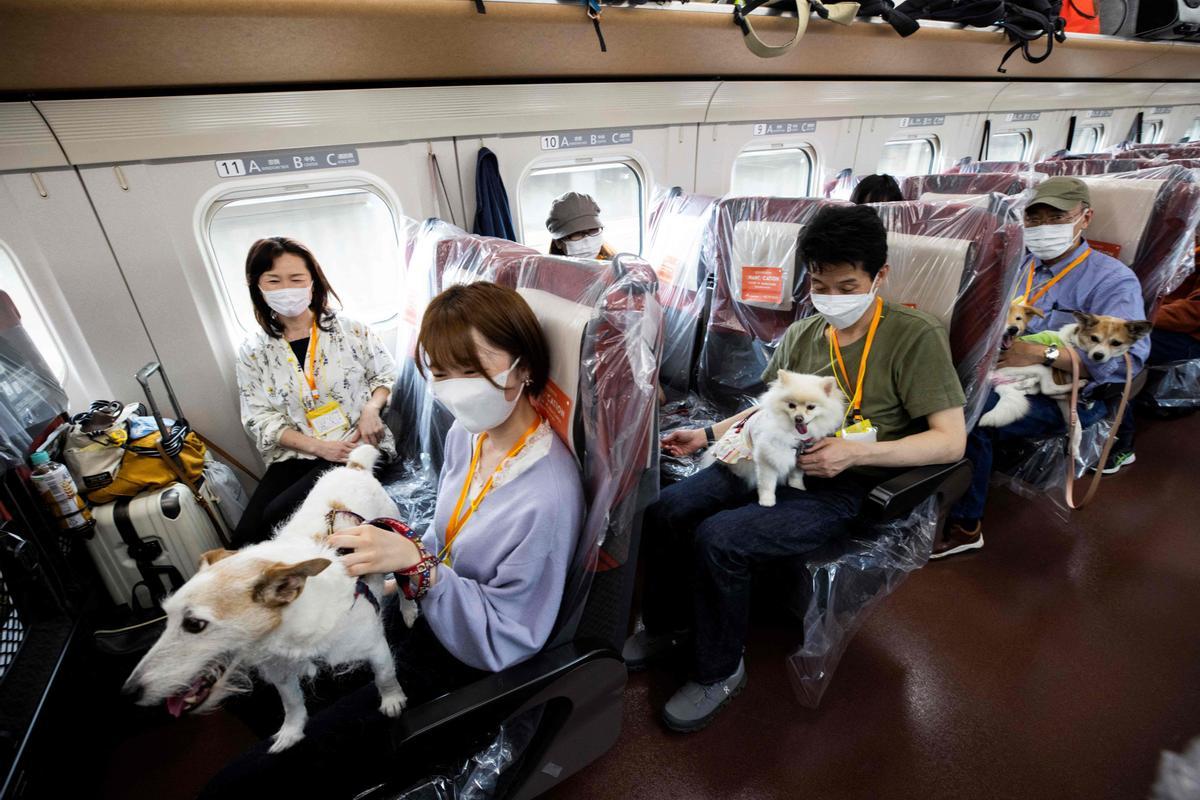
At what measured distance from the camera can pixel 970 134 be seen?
6340 millimetres

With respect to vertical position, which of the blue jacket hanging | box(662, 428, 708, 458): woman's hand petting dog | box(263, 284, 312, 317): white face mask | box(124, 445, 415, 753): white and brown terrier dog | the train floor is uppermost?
the blue jacket hanging

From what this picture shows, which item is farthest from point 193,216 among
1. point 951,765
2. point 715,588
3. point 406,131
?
point 951,765

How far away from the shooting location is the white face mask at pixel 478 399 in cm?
134

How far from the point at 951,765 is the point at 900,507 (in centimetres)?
100

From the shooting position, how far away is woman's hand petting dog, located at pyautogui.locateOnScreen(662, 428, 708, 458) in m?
2.29

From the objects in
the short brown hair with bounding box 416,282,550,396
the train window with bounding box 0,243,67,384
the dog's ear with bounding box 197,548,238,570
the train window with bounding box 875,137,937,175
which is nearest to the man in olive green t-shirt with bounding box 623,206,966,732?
the short brown hair with bounding box 416,282,550,396

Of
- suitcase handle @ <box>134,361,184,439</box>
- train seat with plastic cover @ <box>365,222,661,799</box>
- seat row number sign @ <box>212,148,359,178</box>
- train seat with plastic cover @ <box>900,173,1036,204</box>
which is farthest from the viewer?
train seat with plastic cover @ <box>900,173,1036,204</box>

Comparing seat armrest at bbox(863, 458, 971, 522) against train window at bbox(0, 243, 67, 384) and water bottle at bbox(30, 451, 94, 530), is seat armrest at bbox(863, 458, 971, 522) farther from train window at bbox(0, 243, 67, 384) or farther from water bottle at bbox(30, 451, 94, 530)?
train window at bbox(0, 243, 67, 384)

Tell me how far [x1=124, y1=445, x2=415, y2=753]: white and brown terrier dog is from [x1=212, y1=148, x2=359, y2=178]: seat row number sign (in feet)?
7.90

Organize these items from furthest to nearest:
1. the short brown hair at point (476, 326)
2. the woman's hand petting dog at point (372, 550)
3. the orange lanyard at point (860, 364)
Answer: the orange lanyard at point (860, 364)
the short brown hair at point (476, 326)
the woman's hand petting dog at point (372, 550)

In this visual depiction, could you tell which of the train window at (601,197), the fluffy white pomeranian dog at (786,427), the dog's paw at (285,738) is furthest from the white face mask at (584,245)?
the dog's paw at (285,738)

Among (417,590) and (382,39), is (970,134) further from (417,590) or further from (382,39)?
(417,590)

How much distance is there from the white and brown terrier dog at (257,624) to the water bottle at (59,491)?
1676 millimetres

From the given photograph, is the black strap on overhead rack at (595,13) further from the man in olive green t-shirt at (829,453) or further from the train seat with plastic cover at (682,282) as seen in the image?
the man in olive green t-shirt at (829,453)
